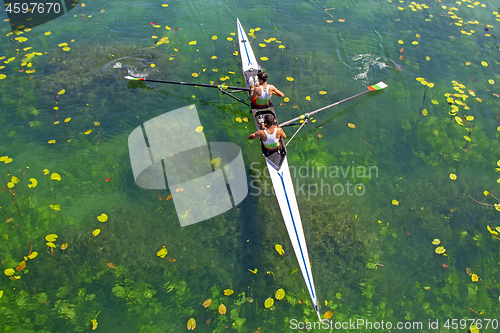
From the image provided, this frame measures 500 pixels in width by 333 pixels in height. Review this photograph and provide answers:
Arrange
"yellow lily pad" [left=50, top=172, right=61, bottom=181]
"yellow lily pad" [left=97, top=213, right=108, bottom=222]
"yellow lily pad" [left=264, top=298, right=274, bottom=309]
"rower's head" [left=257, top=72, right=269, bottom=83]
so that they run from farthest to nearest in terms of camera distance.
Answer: "rower's head" [left=257, top=72, right=269, bottom=83], "yellow lily pad" [left=50, top=172, right=61, bottom=181], "yellow lily pad" [left=97, top=213, right=108, bottom=222], "yellow lily pad" [left=264, top=298, right=274, bottom=309]

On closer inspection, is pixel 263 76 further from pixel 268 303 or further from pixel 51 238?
pixel 51 238

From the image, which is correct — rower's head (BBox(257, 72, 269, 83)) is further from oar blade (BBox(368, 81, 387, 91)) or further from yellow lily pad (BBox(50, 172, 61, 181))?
yellow lily pad (BBox(50, 172, 61, 181))

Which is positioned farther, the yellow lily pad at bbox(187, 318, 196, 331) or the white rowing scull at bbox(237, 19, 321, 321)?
the white rowing scull at bbox(237, 19, 321, 321)

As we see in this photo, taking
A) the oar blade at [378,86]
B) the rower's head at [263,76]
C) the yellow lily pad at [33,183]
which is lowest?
the yellow lily pad at [33,183]

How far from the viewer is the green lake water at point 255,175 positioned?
464 centimetres

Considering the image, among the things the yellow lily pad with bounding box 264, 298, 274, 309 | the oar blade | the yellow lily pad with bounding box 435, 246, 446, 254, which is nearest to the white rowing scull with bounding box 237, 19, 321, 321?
the yellow lily pad with bounding box 264, 298, 274, 309

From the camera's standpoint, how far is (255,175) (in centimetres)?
611

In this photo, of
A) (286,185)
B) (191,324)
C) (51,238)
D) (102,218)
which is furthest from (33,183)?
(286,185)

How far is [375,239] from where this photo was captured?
17.4 ft

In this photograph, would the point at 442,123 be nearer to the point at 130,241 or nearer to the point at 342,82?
the point at 342,82

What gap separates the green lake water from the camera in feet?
15.2

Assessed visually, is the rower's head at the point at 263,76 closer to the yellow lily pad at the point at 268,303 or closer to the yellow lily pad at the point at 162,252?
the yellow lily pad at the point at 162,252

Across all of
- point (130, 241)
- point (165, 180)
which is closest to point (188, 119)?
point (165, 180)

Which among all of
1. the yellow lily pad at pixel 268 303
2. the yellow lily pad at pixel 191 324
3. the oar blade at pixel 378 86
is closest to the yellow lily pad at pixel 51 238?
the yellow lily pad at pixel 191 324
